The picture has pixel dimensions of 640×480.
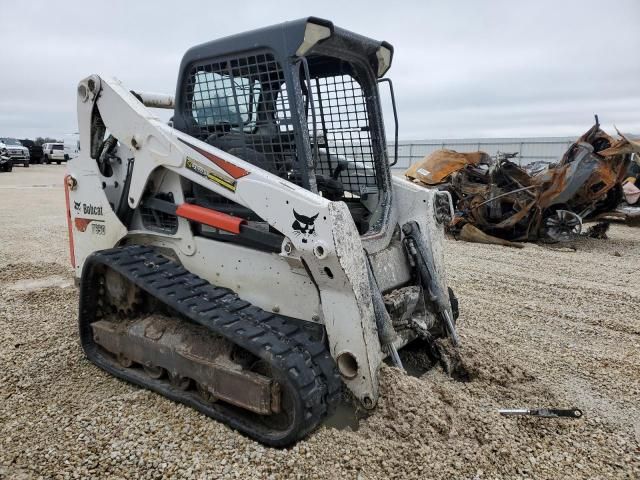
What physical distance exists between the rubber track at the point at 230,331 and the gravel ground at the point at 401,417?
0.25ft

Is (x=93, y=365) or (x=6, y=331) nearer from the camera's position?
(x=93, y=365)

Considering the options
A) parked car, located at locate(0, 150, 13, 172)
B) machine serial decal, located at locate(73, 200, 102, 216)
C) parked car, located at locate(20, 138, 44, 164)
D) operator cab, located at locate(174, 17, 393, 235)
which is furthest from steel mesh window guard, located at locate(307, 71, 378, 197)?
parked car, located at locate(20, 138, 44, 164)

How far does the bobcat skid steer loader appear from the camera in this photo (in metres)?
2.62

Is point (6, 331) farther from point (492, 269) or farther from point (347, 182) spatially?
point (492, 269)

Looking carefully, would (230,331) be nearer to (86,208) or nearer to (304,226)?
(304,226)

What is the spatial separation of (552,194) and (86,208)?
7.42 m

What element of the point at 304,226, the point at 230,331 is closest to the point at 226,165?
the point at 304,226

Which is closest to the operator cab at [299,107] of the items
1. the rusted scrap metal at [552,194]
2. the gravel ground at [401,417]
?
the gravel ground at [401,417]

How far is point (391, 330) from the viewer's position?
111 inches

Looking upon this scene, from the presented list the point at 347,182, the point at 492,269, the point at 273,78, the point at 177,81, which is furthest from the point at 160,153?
the point at 492,269

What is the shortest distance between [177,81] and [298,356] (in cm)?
188

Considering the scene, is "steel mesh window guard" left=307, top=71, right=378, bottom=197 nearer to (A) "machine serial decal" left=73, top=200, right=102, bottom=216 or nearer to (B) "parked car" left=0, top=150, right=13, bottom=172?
(A) "machine serial decal" left=73, top=200, right=102, bottom=216

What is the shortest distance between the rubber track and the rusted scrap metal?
266 inches

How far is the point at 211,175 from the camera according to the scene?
295cm
